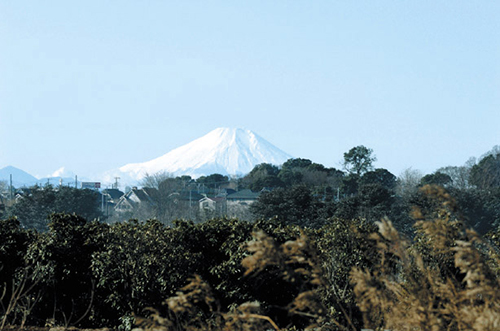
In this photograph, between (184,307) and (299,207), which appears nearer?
(184,307)

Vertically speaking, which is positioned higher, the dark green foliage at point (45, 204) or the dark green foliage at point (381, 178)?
the dark green foliage at point (381, 178)

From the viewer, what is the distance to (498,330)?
2982mm

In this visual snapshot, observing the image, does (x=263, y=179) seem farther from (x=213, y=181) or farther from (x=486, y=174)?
(x=486, y=174)

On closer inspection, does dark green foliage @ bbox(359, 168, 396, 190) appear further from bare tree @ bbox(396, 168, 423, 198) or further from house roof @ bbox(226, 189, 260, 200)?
house roof @ bbox(226, 189, 260, 200)

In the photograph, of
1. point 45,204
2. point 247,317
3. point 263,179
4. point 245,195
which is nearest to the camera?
point 247,317

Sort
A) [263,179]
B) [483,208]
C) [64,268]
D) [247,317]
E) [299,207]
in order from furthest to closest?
[263,179] < [483,208] < [299,207] < [64,268] < [247,317]

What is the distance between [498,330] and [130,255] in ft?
24.8

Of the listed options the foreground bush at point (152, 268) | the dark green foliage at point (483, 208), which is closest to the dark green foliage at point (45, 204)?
the dark green foliage at point (483, 208)

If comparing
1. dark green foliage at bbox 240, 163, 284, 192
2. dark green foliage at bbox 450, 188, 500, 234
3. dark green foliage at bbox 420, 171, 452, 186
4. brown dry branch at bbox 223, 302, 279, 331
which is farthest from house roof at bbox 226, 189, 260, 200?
brown dry branch at bbox 223, 302, 279, 331

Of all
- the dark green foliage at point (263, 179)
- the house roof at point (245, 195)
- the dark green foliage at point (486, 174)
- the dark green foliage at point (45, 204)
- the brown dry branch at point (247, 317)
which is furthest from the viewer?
the house roof at point (245, 195)

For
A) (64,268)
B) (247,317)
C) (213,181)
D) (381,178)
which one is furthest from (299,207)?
(213,181)

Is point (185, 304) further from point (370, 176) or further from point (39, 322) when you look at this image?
point (370, 176)

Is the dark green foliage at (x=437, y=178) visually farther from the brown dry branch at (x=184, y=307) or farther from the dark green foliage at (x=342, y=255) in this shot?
the brown dry branch at (x=184, y=307)


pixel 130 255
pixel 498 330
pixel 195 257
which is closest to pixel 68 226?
pixel 130 255
